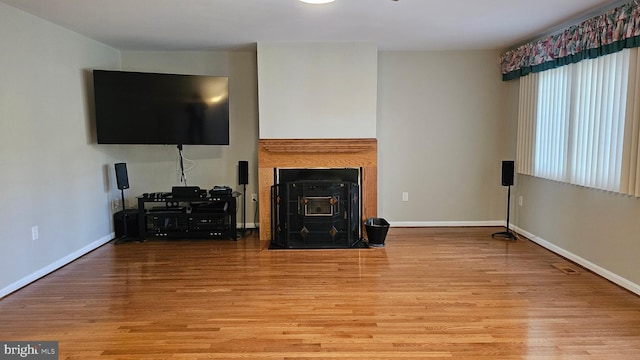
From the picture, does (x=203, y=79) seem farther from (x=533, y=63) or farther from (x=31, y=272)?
(x=533, y=63)

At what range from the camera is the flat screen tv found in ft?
14.3

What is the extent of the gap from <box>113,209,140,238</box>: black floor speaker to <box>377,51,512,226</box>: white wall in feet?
10.0

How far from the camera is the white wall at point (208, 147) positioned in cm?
506

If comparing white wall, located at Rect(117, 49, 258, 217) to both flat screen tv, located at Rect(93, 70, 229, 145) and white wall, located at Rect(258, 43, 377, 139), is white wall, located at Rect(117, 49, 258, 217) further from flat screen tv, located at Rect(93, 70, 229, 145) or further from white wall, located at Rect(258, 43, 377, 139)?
white wall, located at Rect(258, 43, 377, 139)

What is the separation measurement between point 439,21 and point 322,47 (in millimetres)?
1410

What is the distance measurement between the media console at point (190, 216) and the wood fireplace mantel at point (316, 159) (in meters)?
0.39

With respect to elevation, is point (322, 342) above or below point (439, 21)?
below

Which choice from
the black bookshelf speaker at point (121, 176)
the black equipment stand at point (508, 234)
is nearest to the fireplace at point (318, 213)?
the black equipment stand at point (508, 234)

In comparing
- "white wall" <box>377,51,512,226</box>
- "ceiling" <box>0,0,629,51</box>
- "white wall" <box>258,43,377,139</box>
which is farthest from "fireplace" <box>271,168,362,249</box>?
"ceiling" <box>0,0,629,51</box>

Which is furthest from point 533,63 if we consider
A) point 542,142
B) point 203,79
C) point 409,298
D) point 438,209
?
point 203,79

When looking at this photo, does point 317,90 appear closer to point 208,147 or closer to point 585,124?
point 208,147

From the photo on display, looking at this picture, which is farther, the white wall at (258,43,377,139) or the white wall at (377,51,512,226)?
the white wall at (377,51,512,226)

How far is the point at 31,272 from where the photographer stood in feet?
11.2

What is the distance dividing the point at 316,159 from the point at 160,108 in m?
1.88
